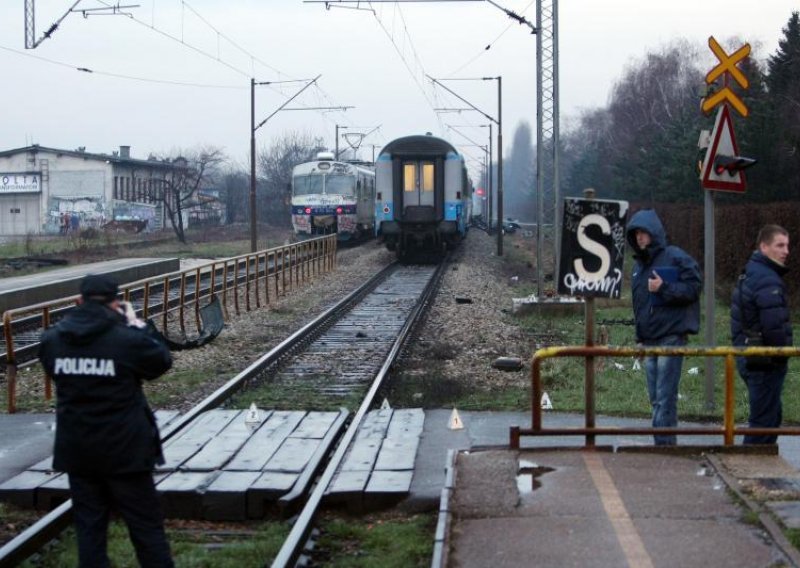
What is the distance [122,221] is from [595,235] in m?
65.9

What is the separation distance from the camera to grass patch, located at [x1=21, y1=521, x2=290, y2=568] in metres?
6.43

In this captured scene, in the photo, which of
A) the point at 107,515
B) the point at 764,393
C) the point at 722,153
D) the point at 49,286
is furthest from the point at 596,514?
the point at 49,286

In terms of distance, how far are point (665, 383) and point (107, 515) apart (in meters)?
4.22

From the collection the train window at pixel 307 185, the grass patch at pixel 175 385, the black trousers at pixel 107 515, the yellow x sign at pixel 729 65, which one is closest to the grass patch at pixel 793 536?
the black trousers at pixel 107 515

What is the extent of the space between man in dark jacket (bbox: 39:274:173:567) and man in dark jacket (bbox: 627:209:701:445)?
3.87m

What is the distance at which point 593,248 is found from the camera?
314 inches

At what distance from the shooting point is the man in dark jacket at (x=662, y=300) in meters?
7.98

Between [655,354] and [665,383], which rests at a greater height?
[655,354]

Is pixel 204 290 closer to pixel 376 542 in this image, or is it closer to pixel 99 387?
pixel 376 542

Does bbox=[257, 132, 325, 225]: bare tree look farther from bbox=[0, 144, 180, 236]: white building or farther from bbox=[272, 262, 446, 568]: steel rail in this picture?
bbox=[272, 262, 446, 568]: steel rail

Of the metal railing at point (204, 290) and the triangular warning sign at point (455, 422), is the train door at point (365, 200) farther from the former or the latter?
the triangular warning sign at point (455, 422)

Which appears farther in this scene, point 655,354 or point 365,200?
point 365,200

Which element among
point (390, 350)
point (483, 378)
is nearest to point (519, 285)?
point (390, 350)

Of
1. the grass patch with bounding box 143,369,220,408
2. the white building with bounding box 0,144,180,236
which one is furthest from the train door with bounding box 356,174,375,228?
the grass patch with bounding box 143,369,220,408
